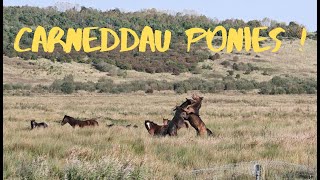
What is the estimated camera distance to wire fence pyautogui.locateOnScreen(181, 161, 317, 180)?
775 centimetres

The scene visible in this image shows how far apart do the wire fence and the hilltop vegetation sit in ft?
235

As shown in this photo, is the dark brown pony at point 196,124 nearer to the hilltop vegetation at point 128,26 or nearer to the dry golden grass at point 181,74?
the dry golden grass at point 181,74

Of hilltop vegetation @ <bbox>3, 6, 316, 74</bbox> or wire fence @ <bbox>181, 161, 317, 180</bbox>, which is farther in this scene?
hilltop vegetation @ <bbox>3, 6, 316, 74</bbox>

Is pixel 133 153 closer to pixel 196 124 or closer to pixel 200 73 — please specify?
pixel 196 124

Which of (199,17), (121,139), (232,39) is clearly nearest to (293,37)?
(232,39)

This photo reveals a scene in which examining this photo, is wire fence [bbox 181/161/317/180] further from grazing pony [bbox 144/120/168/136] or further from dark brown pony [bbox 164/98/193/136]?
grazing pony [bbox 144/120/168/136]

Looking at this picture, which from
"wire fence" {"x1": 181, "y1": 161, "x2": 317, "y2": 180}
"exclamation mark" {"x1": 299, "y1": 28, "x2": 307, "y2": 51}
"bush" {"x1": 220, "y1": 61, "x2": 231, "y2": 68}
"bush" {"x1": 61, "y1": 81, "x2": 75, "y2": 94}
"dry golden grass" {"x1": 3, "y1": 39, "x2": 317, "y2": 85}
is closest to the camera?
"wire fence" {"x1": 181, "y1": 161, "x2": 317, "y2": 180}

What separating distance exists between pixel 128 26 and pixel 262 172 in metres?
102

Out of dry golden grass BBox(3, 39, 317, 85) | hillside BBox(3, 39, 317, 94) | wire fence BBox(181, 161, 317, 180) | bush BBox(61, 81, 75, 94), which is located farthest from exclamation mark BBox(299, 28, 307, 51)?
wire fence BBox(181, 161, 317, 180)

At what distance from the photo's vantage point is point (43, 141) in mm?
10836

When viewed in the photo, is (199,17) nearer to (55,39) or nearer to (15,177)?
(55,39)

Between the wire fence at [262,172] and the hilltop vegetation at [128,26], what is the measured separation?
71613 mm

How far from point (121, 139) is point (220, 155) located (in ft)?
9.05

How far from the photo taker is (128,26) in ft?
357
